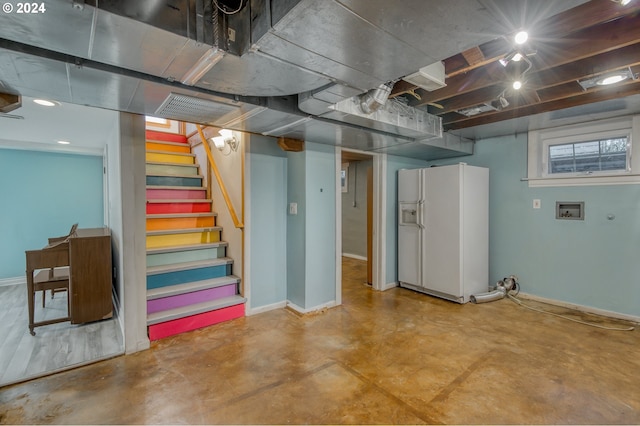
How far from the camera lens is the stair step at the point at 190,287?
9.75ft

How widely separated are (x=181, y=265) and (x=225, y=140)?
164 cm

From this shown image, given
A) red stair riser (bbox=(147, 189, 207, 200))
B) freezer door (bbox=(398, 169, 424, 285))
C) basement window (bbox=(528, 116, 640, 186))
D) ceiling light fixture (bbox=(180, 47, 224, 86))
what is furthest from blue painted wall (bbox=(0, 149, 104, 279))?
basement window (bbox=(528, 116, 640, 186))

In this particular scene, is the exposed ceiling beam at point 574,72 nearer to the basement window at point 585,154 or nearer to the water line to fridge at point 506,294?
the basement window at point 585,154

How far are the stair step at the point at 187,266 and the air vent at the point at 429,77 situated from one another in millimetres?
2817

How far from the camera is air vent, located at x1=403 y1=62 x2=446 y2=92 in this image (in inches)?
78.7

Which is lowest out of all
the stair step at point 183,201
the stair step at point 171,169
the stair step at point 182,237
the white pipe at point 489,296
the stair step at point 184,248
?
the white pipe at point 489,296

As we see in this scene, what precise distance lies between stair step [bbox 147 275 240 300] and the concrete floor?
448mm

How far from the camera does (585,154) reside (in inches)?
143

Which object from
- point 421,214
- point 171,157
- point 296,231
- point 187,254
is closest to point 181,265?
point 187,254

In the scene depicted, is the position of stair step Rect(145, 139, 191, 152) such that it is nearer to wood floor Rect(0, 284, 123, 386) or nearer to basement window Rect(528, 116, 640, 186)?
wood floor Rect(0, 284, 123, 386)

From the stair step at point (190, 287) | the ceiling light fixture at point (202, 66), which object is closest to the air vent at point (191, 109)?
the ceiling light fixture at point (202, 66)

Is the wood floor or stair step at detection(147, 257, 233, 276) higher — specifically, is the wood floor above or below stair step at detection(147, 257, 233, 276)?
below
